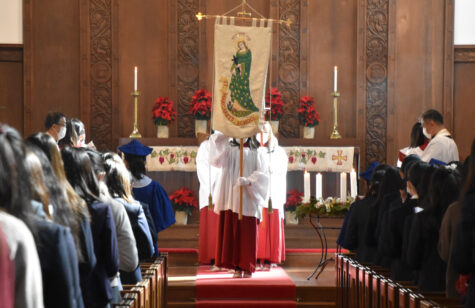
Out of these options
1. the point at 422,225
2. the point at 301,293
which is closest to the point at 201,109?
the point at 301,293

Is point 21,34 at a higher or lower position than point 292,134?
higher

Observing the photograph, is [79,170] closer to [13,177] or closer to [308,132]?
[13,177]

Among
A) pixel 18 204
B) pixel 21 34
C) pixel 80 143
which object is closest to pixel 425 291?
pixel 18 204

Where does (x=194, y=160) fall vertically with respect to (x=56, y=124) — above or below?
below

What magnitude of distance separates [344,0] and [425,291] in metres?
7.59

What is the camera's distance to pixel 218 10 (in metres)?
11.3

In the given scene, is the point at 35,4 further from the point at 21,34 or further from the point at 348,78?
the point at 348,78

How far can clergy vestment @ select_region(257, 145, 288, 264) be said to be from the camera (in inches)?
358

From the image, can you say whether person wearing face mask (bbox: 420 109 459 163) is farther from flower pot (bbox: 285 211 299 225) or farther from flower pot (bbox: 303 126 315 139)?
flower pot (bbox: 303 126 315 139)

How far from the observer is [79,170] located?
3.88 m

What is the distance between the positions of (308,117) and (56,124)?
4.88 meters

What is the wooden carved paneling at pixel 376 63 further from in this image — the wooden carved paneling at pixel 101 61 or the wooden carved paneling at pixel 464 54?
the wooden carved paneling at pixel 101 61

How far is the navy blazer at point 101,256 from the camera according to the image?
395 centimetres

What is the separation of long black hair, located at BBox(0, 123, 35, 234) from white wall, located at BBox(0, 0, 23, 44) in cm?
917
